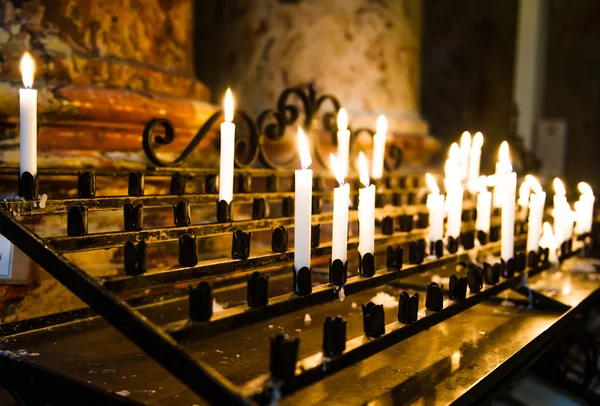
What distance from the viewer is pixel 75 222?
1.04 meters

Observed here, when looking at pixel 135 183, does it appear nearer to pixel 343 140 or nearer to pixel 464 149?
pixel 343 140

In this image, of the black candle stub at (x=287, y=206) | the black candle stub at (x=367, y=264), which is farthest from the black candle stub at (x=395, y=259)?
the black candle stub at (x=287, y=206)

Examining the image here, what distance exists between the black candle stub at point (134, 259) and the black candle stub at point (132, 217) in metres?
0.23

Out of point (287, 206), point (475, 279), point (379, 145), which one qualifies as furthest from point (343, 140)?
point (475, 279)

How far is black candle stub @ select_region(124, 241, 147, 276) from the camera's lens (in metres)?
0.94

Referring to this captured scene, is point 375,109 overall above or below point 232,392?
above

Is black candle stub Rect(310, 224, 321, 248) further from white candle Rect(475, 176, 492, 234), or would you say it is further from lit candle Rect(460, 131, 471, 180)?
lit candle Rect(460, 131, 471, 180)

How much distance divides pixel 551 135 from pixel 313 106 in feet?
15.5

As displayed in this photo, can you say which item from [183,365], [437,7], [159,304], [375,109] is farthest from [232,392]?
[437,7]

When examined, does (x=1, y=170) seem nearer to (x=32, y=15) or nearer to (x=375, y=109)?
(x=32, y=15)

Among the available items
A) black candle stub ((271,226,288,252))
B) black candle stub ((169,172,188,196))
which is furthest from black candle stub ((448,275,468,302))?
black candle stub ((169,172,188,196))

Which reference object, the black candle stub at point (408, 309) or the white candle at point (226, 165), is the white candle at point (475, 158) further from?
the black candle stub at point (408, 309)

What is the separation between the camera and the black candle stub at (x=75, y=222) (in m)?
1.04

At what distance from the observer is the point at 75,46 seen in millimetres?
1687
